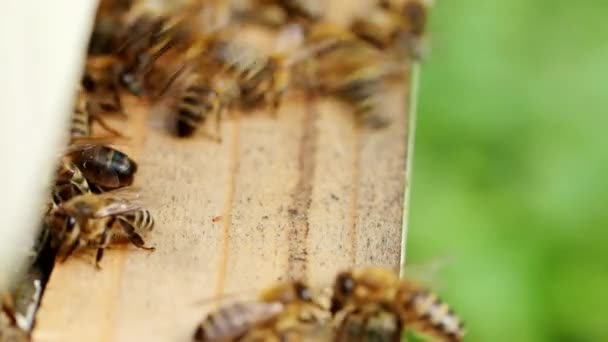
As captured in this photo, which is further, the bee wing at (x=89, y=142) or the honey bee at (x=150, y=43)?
the honey bee at (x=150, y=43)

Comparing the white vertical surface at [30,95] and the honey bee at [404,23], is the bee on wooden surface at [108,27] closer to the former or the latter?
the honey bee at [404,23]

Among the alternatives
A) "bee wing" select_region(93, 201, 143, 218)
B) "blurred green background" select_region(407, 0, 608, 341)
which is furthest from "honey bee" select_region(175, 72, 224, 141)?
"blurred green background" select_region(407, 0, 608, 341)

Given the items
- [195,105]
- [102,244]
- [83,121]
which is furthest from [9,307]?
[195,105]

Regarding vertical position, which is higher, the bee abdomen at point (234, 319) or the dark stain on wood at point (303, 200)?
the dark stain on wood at point (303, 200)

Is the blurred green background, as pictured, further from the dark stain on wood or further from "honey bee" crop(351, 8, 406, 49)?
the dark stain on wood

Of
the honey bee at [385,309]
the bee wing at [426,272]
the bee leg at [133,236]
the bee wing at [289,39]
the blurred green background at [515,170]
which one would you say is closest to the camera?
the honey bee at [385,309]

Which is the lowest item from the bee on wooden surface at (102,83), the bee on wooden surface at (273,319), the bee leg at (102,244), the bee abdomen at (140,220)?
the bee on wooden surface at (273,319)

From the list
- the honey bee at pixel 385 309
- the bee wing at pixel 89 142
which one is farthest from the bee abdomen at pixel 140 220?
the honey bee at pixel 385 309
